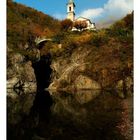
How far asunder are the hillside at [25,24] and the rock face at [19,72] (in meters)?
2.36

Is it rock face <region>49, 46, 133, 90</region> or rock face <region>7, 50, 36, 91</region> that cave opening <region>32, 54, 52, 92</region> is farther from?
rock face <region>7, 50, 36, 91</region>

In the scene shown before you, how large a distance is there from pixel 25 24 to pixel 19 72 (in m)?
15.9

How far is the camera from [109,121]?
14.1 meters

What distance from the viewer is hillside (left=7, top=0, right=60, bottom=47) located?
1876 inches

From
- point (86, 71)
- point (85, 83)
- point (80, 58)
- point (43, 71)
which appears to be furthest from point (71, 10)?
point (85, 83)

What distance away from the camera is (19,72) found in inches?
1732

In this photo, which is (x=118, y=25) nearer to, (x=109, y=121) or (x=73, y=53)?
(x=73, y=53)

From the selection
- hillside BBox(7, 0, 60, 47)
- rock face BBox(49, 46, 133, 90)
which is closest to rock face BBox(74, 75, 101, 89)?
rock face BBox(49, 46, 133, 90)

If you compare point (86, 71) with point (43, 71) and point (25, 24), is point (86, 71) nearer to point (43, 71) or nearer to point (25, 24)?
point (43, 71)

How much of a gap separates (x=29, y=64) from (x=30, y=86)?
10.3 ft

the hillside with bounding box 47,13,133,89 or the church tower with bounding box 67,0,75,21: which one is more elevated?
the church tower with bounding box 67,0,75,21

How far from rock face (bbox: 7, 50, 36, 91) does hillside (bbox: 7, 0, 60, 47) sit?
7.73ft
